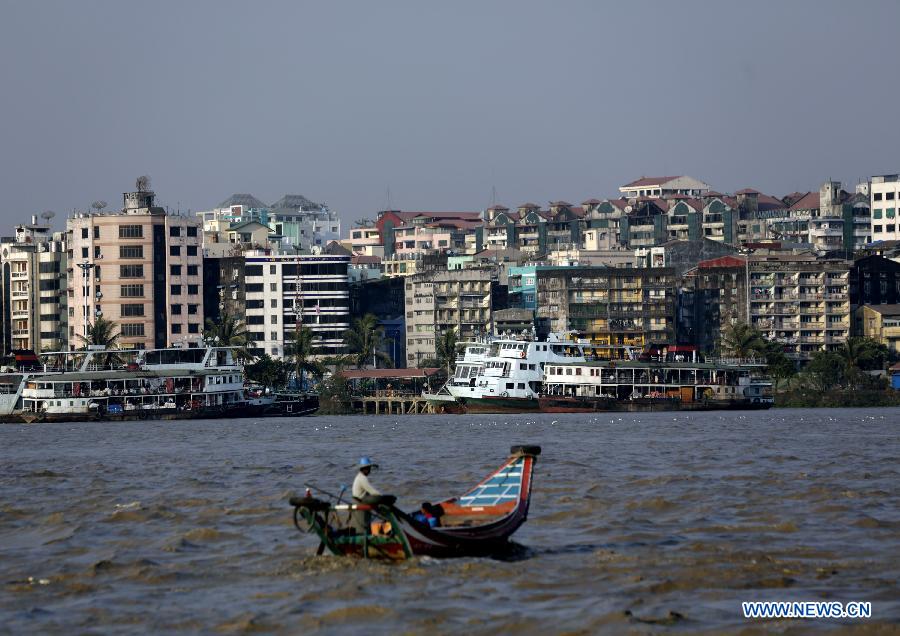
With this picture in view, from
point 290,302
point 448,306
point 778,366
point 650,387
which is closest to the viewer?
point 650,387

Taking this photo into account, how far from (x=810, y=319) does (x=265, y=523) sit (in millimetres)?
113345

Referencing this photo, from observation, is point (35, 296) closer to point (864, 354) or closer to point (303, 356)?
point (303, 356)

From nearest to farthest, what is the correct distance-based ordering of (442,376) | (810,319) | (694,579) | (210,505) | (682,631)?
(682,631) → (694,579) → (210,505) → (442,376) → (810,319)

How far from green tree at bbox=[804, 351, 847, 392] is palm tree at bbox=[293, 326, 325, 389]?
42205 mm

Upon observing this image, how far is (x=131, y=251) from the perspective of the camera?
136875 millimetres

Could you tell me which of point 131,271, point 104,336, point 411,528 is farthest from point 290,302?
point 411,528

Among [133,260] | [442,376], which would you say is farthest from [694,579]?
[133,260]

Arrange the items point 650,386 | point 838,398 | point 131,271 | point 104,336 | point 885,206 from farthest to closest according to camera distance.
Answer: point 885,206 → point 131,271 → point 104,336 → point 838,398 → point 650,386

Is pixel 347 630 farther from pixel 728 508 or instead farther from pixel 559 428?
pixel 559 428

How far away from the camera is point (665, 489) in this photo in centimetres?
4119

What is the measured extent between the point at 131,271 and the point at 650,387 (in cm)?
5147

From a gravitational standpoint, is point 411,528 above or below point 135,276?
below

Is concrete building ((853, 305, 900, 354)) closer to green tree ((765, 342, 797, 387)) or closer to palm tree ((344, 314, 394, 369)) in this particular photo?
green tree ((765, 342, 797, 387))

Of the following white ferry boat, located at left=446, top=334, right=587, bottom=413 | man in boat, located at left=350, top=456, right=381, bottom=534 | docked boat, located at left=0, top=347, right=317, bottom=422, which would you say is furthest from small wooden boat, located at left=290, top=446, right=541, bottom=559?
white ferry boat, located at left=446, top=334, right=587, bottom=413
